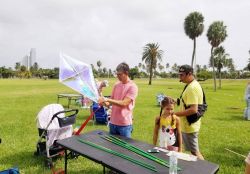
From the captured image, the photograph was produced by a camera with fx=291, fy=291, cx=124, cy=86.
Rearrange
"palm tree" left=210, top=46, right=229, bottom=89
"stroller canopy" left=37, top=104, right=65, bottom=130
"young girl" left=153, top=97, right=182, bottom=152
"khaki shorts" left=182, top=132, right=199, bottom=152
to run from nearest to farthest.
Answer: "young girl" left=153, top=97, right=182, bottom=152
"khaki shorts" left=182, top=132, right=199, bottom=152
"stroller canopy" left=37, top=104, right=65, bottom=130
"palm tree" left=210, top=46, right=229, bottom=89

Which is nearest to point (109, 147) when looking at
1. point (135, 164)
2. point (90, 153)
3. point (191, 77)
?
point (90, 153)

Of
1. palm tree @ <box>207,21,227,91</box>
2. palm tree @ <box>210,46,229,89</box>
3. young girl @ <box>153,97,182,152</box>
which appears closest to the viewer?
young girl @ <box>153,97,182,152</box>

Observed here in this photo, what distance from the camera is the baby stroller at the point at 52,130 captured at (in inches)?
239

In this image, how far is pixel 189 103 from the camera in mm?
5066

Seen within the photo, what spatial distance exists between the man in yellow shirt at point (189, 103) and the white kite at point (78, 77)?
5.09 feet

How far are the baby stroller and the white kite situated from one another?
1.12 m

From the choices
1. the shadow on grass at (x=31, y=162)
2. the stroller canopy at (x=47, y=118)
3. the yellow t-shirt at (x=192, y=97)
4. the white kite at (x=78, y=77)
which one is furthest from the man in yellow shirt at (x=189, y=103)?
the stroller canopy at (x=47, y=118)

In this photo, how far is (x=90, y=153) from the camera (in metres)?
4.26

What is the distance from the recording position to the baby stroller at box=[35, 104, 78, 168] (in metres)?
6.08

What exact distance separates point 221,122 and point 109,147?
984 cm

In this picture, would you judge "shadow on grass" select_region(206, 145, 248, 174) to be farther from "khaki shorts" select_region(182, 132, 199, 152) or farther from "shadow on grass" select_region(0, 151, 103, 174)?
"shadow on grass" select_region(0, 151, 103, 174)

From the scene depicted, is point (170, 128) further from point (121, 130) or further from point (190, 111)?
point (121, 130)

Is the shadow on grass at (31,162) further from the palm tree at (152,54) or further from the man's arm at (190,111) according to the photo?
the palm tree at (152,54)

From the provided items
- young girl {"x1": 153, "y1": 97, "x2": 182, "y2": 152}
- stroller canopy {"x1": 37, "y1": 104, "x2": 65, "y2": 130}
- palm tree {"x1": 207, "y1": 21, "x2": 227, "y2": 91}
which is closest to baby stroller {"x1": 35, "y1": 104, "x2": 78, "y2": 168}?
stroller canopy {"x1": 37, "y1": 104, "x2": 65, "y2": 130}
